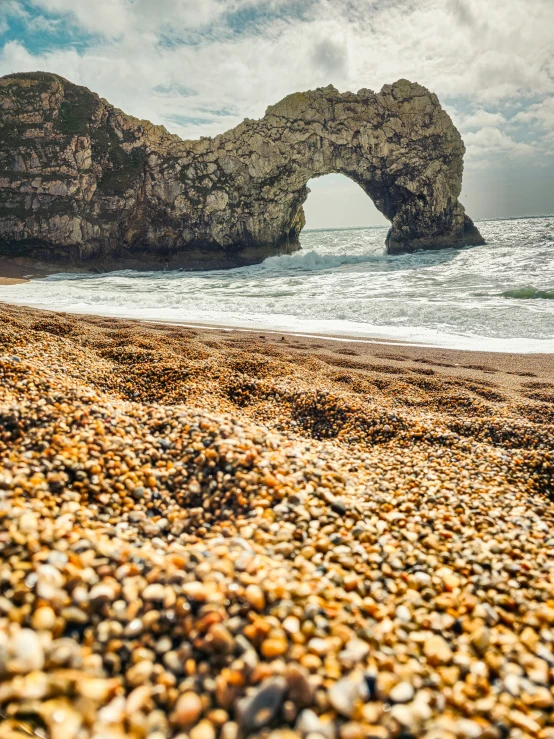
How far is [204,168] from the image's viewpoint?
60.4 m

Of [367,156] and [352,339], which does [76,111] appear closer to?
[367,156]

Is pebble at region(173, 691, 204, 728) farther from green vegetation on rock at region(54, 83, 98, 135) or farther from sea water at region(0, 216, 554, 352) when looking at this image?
green vegetation on rock at region(54, 83, 98, 135)

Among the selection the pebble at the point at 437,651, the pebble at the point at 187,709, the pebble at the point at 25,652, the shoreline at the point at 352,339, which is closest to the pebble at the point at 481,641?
the pebble at the point at 437,651

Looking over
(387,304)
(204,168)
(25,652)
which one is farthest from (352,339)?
(204,168)

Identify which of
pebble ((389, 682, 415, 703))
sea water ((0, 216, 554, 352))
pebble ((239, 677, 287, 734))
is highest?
sea water ((0, 216, 554, 352))

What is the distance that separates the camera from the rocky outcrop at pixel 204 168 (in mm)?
57438

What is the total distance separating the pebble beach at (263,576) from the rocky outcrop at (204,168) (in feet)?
199

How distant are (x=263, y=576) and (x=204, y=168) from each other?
220 feet

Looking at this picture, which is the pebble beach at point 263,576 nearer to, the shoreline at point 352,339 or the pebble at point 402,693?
the pebble at point 402,693

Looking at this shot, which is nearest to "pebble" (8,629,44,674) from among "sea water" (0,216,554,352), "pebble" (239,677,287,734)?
"pebble" (239,677,287,734)

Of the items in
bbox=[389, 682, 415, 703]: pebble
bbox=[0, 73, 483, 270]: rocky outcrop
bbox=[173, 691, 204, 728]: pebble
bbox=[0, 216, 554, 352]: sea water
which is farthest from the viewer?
bbox=[0, 73, 483, 270]: rocky outcrop

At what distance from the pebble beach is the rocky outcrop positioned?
6075cm

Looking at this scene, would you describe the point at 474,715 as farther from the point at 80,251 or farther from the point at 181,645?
the point at 80,251

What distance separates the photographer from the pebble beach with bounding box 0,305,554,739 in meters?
1.59
